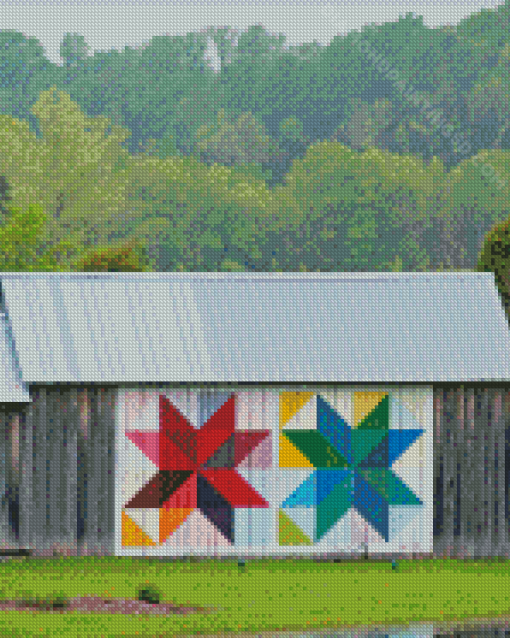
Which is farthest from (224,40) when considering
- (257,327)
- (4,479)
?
(4,479)

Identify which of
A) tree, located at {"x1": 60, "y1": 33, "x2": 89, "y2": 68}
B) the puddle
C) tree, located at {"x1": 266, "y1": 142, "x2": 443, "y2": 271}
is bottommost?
the puddle

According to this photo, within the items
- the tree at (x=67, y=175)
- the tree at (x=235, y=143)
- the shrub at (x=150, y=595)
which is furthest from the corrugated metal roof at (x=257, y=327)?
the tree at (x=235, y=143)

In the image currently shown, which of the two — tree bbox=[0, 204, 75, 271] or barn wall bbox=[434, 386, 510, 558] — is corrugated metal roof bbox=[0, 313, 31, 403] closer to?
barn wall bbox=[434, 386, 510, 558]

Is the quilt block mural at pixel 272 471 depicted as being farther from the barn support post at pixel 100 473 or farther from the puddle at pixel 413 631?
the puddle at pixel 413 631

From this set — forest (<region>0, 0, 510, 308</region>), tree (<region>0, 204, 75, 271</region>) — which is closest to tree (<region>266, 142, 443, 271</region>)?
forest (<region>0, 0, 510, 308</region>)

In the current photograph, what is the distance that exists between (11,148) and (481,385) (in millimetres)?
92786

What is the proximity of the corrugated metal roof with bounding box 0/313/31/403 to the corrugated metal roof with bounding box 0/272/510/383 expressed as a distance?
→ 0.70 ft

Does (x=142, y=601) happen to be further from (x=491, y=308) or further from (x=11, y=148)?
(x=11, y=148)

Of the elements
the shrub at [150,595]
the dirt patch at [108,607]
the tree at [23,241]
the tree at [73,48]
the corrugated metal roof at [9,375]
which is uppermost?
the tree at [73,48]

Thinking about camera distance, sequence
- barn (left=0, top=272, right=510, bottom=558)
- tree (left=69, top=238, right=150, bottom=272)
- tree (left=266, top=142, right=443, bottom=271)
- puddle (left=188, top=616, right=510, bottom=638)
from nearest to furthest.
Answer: puddle (left=188, top=616, right=510, bottom=638), barn (left=0, top=272, right=510, bottom=558), tree (left=69, top=238, right=150, bottom=272), tree (left=266, top=142, right=443, bottom=271)

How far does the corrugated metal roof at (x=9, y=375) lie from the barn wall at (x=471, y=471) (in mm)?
7869

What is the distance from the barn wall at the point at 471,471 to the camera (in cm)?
2809

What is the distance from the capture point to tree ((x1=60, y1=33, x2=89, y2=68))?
151 meters

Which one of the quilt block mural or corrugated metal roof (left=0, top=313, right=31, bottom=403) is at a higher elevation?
corrugated metal roof (left=0, top=313, right=31, bottom=403)
